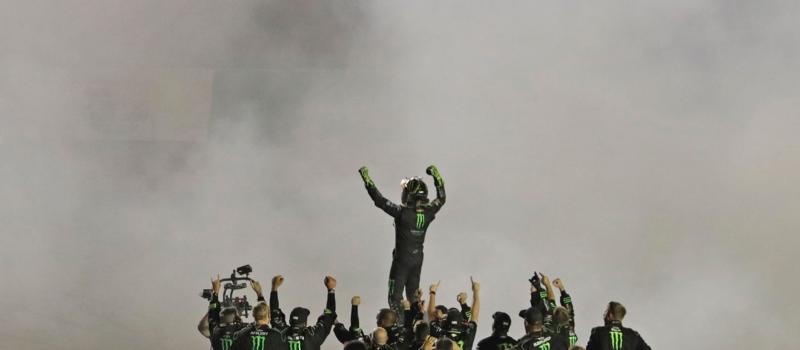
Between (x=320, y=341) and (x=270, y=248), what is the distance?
27872 mm

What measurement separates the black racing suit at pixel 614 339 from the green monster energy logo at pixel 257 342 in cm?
377

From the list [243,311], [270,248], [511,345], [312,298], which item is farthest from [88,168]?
[511,345]

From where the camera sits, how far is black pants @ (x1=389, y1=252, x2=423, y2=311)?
14.6 m

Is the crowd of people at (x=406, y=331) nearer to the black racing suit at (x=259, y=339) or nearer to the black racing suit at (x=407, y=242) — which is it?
the black racing suit at (x=259, y=339)

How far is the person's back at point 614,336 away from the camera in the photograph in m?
10.6

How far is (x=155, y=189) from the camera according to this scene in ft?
133

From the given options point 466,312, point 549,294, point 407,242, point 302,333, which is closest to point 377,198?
point 407,242

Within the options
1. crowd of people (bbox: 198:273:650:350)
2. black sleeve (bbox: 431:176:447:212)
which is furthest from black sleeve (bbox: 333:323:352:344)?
black sleeve (bbox: 431:176:447:212)

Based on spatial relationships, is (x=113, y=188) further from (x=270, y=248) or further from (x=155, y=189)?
(x=270, y=248)

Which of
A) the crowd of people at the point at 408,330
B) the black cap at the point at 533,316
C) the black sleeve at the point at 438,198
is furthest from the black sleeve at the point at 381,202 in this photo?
the black cap at the point at 533,316

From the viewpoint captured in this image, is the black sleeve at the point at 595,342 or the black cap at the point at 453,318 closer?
the black cap at the point at 453,318

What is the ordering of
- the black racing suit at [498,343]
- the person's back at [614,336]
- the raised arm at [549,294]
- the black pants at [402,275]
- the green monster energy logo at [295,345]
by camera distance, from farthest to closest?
the black pants at [402,275]
the raised arm at [549,294]
the person's back at [614,336]
the green monster energy logo at [295,345]
the black racing suit at [498,343]

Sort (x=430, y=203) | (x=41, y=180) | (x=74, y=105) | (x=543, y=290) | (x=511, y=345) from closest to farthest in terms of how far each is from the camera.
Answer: (x=511, y=345)
(x=543, y=290)
(x=430, y=203)
(x=41, y=180)
(x=74, y=105)

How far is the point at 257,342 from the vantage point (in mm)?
10109
